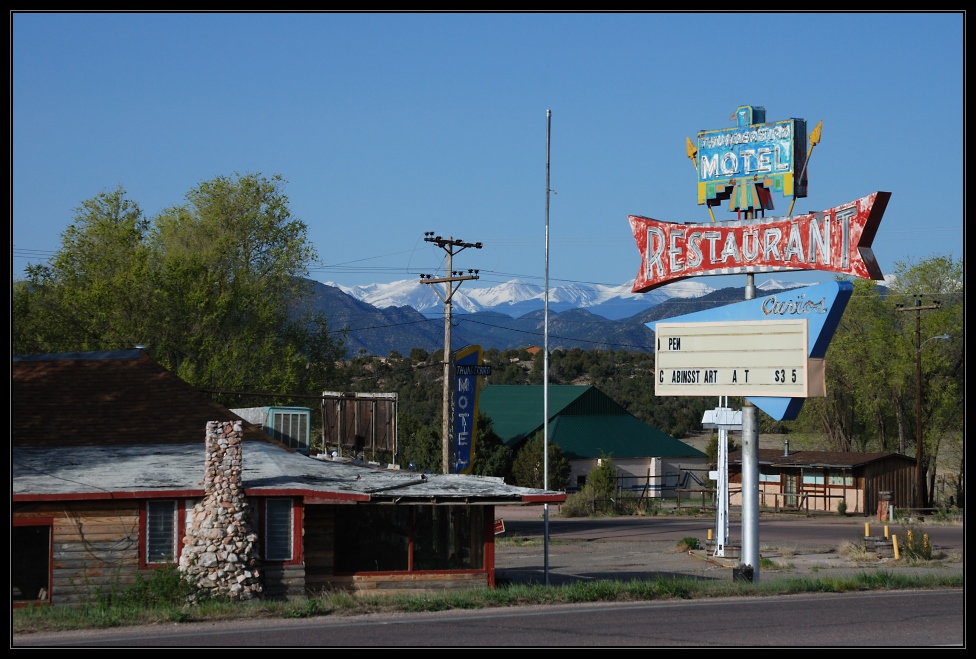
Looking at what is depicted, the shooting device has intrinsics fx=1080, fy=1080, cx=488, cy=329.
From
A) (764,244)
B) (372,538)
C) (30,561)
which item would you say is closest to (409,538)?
(372,538)

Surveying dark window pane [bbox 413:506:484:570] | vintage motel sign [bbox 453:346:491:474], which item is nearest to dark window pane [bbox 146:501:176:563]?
dark window pane [bbox 413:506:484:570]

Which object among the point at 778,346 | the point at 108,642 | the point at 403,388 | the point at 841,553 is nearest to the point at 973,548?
the point at 841,553

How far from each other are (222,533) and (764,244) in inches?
474

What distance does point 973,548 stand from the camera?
28.0 meters

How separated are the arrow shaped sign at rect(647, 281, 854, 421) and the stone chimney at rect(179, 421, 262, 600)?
32.7 feet

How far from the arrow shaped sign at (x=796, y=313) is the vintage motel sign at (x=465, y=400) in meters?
13.7

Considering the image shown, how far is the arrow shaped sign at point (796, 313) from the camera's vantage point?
21031mm

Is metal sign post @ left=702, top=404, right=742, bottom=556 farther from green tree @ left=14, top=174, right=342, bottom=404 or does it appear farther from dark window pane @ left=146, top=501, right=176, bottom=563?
green tree @ left=14, top=174, right=342, bottom=404

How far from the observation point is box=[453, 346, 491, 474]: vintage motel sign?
117 ft

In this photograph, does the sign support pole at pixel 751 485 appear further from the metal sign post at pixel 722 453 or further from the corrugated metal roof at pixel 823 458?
the corrugated metal roof at pixel 823 458

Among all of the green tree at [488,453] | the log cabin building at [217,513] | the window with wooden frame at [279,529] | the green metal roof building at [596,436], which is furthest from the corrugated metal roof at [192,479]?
the green metal roof building at [596,436]

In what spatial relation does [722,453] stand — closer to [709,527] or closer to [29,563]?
[709,527]

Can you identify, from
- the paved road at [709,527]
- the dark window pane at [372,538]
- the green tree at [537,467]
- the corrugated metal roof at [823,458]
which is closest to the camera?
the dark window pane at [372,538]

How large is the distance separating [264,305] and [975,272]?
2915 centimetres
